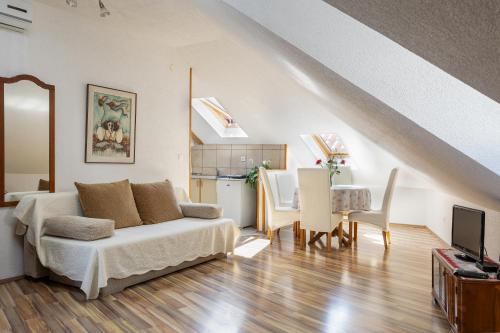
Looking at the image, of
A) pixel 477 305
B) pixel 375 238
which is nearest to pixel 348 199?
pixel 375 238

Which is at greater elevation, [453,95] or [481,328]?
[453,95]

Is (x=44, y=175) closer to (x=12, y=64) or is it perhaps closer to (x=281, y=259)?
(x=12, y=64)

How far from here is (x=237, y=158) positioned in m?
6.91

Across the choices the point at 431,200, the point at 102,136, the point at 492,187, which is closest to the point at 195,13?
the point at 102,136

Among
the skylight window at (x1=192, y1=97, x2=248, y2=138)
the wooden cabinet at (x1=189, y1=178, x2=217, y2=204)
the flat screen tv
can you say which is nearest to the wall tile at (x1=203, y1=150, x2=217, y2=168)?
the skylight window at (x1=192, y1=97, x2=248, y2=138)

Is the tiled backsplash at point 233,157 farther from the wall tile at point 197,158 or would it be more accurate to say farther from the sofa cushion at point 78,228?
the sofa cushion at point 78,228

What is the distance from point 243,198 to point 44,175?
3.07 meters

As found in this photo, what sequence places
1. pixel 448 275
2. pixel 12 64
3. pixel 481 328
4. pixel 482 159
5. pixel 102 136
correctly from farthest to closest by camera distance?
pixel 102 136
pixel 12 64
pixel 448 275
pixel 481 328
pixel 482 159

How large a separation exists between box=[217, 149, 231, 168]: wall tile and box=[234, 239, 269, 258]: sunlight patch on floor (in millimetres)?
2301

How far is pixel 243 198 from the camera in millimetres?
5883

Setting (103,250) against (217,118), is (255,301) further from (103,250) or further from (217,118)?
(217,118)

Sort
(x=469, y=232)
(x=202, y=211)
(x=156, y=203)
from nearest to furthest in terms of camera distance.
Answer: (x=469, y=232), (x=156, y=203), (x=202, y=211)

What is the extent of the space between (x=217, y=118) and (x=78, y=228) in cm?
463

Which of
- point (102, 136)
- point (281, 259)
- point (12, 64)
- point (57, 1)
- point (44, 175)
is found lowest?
point (281, 259)
